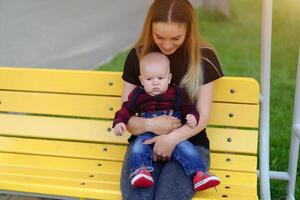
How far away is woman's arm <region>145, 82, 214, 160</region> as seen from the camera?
108 inches

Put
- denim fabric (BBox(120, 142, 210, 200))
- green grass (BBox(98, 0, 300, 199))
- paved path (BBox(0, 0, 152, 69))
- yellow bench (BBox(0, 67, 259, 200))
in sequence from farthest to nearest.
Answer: paved path (BBox(0, 0, 152, 69)), green grass (BBox(98, 0, 300, 199)), yellow bench (BBox(0, 67, 259, 200)), denim fabric (BBox(120, 142, 210, 200))

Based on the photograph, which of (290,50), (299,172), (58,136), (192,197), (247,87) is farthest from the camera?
(290,50)

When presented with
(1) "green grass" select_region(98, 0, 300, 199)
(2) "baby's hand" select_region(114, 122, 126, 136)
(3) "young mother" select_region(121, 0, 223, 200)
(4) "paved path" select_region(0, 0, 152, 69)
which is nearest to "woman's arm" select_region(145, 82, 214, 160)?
(3) "young mother" select_region(121, 0, 223, 200)

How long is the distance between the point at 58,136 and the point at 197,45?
40.6 inches

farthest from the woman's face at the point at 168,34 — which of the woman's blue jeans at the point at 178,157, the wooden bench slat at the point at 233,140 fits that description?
the wooden bench slat at the point at 233,140

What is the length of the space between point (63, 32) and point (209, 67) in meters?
6.08

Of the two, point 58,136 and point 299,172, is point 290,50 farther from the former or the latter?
point 58,136

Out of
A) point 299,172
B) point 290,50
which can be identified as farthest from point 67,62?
point 299,172

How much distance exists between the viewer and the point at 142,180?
2584 millimetres

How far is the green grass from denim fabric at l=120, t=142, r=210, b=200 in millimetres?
1429

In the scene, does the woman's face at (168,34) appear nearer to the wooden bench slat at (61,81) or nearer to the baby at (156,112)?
the baby at (156,112)

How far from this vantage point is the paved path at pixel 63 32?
749 centimetres

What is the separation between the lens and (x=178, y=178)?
265 centimetres

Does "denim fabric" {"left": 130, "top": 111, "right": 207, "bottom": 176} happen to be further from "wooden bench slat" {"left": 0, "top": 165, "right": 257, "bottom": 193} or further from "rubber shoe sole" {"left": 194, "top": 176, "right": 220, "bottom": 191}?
"wooden bench slat" {"left": 0, "top": 165, "right": 257, "bottom": 193}
